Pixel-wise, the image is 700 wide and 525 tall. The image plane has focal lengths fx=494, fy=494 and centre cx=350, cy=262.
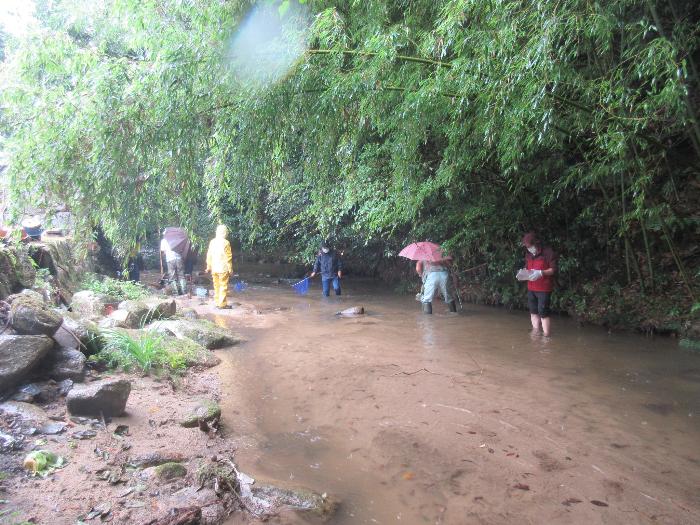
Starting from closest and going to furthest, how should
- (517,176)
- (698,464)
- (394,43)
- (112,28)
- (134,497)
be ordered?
(134,497) → (698,464) → (394,43) → (112,28) → (517,176)

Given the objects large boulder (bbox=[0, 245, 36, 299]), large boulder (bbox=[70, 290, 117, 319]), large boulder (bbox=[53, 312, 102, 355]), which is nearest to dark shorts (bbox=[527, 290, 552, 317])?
large boulder (bbox=[53, 312, 102, 355])

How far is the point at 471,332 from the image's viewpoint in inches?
330

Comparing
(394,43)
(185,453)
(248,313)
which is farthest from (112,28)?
(248,313)

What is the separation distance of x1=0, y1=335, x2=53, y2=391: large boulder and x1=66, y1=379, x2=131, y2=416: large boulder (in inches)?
17.3

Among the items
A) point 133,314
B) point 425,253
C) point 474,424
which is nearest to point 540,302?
point 425,253

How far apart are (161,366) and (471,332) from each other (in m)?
5.04

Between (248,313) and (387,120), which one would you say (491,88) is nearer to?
(387,120)

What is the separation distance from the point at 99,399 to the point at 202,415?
839 mm

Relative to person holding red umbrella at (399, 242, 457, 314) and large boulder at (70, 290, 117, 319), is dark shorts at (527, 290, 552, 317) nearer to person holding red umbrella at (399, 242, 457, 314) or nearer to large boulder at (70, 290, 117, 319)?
person holding red umbrella at (399, 242, 457, 314)

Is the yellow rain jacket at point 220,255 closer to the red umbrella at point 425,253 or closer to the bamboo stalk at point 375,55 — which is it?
the red umbrella at point 425,253

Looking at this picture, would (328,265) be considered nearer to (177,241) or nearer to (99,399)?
(177,241)

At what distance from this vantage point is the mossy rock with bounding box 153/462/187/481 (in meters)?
3.25

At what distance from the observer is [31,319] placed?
4.43 metres

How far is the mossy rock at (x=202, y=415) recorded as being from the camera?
13.9 feet
